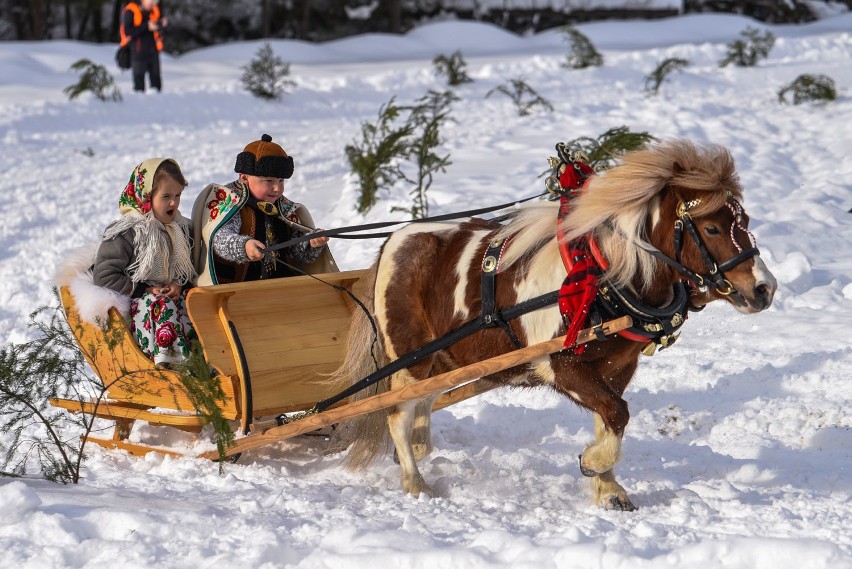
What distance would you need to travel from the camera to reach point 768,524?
4039 mm

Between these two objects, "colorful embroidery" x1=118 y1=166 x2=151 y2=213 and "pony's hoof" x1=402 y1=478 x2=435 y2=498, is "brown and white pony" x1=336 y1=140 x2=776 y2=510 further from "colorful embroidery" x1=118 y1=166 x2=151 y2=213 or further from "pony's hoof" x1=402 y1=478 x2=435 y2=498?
"colorful embroidery" x1=118 y1=166 x2=151 y2=213

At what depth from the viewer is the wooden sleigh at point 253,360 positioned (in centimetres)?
500

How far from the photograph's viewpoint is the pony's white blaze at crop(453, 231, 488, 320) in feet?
15.4

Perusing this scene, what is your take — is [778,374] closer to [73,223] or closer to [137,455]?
[137,455]

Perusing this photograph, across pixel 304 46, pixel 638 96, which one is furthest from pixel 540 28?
pixel 638 96

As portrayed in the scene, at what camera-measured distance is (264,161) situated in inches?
210

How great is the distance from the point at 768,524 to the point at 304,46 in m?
20.2

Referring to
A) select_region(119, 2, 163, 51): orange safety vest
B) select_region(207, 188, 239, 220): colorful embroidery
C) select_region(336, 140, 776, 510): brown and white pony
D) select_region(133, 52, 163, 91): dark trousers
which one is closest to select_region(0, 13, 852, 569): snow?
select_region(336, 140, 776, 510): brown and white pony

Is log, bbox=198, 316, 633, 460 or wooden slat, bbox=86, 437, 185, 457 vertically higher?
log, bbox=198, 316, 633, 460

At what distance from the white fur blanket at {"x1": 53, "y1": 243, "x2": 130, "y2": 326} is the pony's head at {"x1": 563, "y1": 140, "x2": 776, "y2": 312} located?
2265 millimetres

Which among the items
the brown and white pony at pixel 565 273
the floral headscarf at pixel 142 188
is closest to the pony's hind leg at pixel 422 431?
the brown and white pony at pixel 565 273

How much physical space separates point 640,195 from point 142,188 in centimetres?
250

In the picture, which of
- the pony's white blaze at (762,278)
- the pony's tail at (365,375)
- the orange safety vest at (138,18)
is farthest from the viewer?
the orange safety vest at (138,18)

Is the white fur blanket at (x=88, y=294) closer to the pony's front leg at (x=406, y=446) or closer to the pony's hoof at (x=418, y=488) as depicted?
the pony's front leg at (x=406, y=446)
